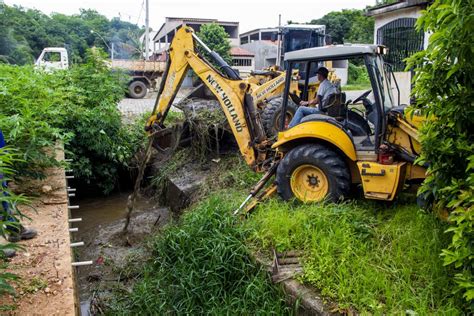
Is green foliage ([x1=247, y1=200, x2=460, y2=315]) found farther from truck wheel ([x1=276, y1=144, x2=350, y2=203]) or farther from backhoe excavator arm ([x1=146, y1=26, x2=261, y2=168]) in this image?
backhoe excavator arm ([x1=146, y1=26, x2=261, y2=168])

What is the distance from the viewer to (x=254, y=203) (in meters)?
5.76

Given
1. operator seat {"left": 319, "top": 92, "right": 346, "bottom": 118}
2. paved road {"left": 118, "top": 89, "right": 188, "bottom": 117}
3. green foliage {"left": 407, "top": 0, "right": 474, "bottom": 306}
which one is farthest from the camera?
paved road {"left": 118, "top": 89, "right": 188, "bottom": 117}

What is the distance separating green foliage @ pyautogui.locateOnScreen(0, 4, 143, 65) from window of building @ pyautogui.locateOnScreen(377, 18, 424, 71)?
1669cm

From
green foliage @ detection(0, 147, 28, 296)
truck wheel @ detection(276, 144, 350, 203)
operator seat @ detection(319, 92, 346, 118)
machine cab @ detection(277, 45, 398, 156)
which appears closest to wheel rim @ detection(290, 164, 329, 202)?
truck wheel @ detection(276, 144, 350, 203)

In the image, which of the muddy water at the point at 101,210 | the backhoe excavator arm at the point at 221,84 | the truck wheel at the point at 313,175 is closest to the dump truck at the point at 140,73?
the muddy water at the point at 101,210

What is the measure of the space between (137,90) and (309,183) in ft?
54.6

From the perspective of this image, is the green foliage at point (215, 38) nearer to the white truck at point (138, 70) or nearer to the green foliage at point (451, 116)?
the white truck at point (138, 70)

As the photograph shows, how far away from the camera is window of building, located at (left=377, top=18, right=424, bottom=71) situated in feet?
39.1

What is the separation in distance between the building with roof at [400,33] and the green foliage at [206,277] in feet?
26.3

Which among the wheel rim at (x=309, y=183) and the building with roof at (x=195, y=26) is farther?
the building with roof at (x=195, y=26)

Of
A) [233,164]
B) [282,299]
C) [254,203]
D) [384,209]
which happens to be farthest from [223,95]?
[282,299]

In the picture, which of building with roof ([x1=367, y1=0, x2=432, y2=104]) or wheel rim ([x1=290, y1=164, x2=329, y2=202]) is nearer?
wheel rim ([x1=290, y1=164, x2=329, y2=202])

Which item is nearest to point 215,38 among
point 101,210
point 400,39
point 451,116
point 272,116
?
point 400,39

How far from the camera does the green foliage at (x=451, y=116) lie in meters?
3.07
